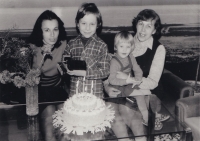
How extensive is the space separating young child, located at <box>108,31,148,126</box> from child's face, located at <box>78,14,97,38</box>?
262 mm

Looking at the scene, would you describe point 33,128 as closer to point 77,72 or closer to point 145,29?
point 77,72

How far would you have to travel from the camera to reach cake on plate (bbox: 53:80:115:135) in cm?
206

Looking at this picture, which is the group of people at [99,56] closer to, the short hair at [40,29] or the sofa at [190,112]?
the short hair at [40,29]

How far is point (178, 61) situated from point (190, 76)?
262 mm

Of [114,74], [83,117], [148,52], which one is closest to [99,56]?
[114,74]

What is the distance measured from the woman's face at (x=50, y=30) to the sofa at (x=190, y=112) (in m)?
1.40

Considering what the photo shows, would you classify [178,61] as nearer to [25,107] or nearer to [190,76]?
Result: [190,76]

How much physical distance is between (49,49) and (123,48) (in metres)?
0.73

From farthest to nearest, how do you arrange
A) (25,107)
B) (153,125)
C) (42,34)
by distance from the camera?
(42,34), (25,107), (153,125)

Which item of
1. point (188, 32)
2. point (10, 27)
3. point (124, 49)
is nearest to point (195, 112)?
point (124, 49)

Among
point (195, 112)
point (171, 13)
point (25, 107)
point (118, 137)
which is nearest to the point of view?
point (118, 137)

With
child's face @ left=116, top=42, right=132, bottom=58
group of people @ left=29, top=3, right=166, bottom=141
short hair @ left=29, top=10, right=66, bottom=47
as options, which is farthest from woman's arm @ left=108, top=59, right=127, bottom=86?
short hair @ left=29, top=10, right=66, bottom=47

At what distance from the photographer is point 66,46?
284 cm

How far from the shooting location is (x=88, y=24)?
2670 mm
